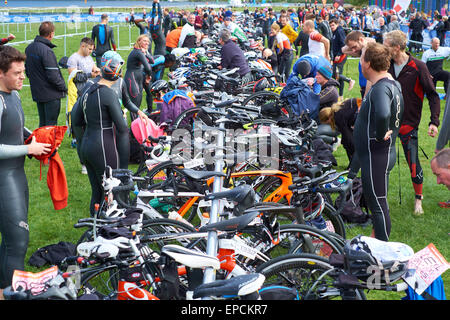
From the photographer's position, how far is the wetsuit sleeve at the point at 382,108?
4.27 meters

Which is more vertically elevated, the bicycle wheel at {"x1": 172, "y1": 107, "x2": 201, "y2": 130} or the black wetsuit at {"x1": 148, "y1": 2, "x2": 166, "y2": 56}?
the black wetsuit at {"x1": 148, "y1": 2, "x2": 166, "y2": 56}

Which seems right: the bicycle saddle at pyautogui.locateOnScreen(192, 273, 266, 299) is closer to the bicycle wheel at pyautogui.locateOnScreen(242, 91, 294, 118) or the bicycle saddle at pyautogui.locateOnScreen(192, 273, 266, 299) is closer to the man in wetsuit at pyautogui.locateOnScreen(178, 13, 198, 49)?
the bicycle wheel at pyautogui.locateOnScreen(242, 91, 294, 118)

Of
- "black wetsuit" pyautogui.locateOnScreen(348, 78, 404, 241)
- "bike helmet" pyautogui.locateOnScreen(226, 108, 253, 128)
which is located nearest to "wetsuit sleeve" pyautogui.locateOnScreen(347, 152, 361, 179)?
"black wetsuit" pyautogui.locateOnScreen(348, 78, 404, 241)

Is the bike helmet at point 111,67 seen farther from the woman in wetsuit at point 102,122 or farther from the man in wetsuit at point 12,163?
the man in wetsuit at point 12,163

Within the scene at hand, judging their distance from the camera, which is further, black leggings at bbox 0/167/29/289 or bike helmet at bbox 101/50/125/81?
bike helmet at bbox 101/50/125/81

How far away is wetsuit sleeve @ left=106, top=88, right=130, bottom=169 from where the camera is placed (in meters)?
5.00

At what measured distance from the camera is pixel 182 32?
49.1 feet

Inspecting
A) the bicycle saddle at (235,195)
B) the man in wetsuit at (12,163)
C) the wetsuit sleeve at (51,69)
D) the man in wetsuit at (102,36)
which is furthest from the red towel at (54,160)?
the man in wetsuit at (102,36)

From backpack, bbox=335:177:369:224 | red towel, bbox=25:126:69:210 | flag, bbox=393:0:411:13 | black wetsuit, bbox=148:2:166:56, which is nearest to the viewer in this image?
red towel, bbox=25:126:69:210

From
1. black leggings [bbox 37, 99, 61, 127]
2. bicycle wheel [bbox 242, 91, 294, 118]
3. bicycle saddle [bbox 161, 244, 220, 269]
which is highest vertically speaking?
bicycle saddle [bbox 161, 244, 220, 269]

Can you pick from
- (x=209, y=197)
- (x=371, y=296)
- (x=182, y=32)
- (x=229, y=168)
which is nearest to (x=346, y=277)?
(x=209, y=197)

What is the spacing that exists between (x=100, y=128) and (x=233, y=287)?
2.92 m

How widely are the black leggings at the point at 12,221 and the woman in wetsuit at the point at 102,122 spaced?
4.12 ft

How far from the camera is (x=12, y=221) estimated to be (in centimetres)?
380
